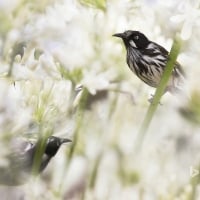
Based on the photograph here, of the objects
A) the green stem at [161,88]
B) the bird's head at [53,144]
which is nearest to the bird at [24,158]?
the bird's head at [53,144]

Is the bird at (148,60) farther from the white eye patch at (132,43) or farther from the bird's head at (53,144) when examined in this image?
the bird's head at (53,144)

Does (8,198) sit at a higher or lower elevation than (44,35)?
lower

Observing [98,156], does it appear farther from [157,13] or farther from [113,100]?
[157,13]

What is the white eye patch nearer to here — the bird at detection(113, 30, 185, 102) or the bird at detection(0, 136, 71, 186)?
the bird at detection(113, 30, 185, 102)

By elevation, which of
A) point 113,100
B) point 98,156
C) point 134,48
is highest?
point 134,48

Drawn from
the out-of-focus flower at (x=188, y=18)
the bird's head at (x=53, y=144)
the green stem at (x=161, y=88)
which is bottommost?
the bird's head at (x=53, y=144)

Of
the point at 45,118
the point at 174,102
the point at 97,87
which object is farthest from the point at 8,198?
the point at 174,102

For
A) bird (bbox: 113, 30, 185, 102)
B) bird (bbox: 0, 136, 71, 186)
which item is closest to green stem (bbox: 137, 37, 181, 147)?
bird (bbox: 113, 30, 185, 102)
